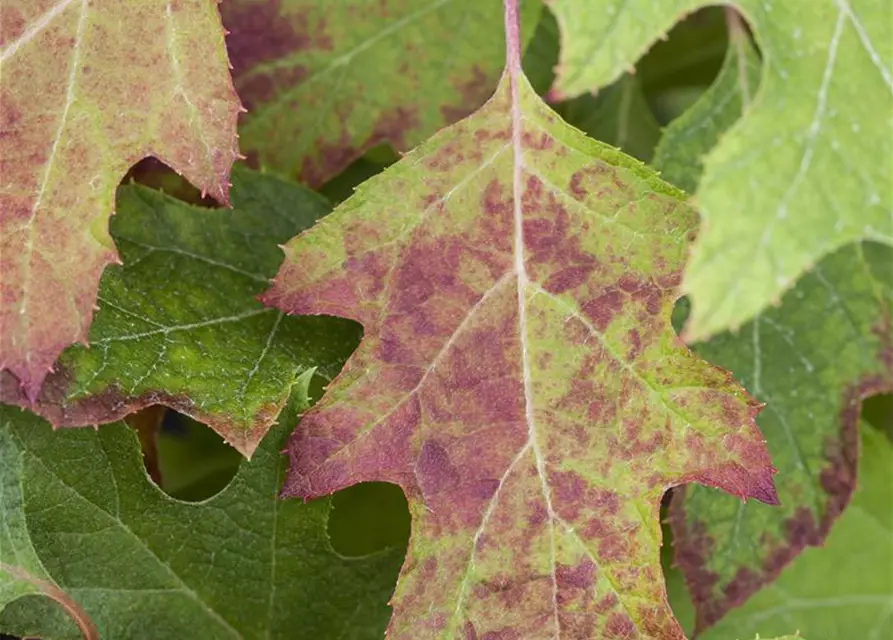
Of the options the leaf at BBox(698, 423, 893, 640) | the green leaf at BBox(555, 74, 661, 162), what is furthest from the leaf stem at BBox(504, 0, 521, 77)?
the leaf at BBox(698, 423, 893, 640)

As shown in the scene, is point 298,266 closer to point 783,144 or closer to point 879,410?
point 783,144

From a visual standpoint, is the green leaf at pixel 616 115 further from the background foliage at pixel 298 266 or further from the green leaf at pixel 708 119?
the green leaf at pixel 708 119

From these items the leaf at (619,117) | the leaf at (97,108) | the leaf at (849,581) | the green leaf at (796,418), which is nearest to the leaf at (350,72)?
the leaf at (619,117)

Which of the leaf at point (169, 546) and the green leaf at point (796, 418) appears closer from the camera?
the leaf at point (169, 546)

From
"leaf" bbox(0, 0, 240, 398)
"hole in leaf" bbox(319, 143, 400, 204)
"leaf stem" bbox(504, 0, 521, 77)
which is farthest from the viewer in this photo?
Result: "hole in leaf" bbox(319, 143, 400, 204)

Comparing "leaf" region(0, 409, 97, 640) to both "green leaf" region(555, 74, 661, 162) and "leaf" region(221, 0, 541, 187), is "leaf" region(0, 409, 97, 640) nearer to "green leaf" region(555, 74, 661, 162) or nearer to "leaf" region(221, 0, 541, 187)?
"leaf" region(221, 0, 541, 187)

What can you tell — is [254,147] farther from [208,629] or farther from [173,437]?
[208,629]
